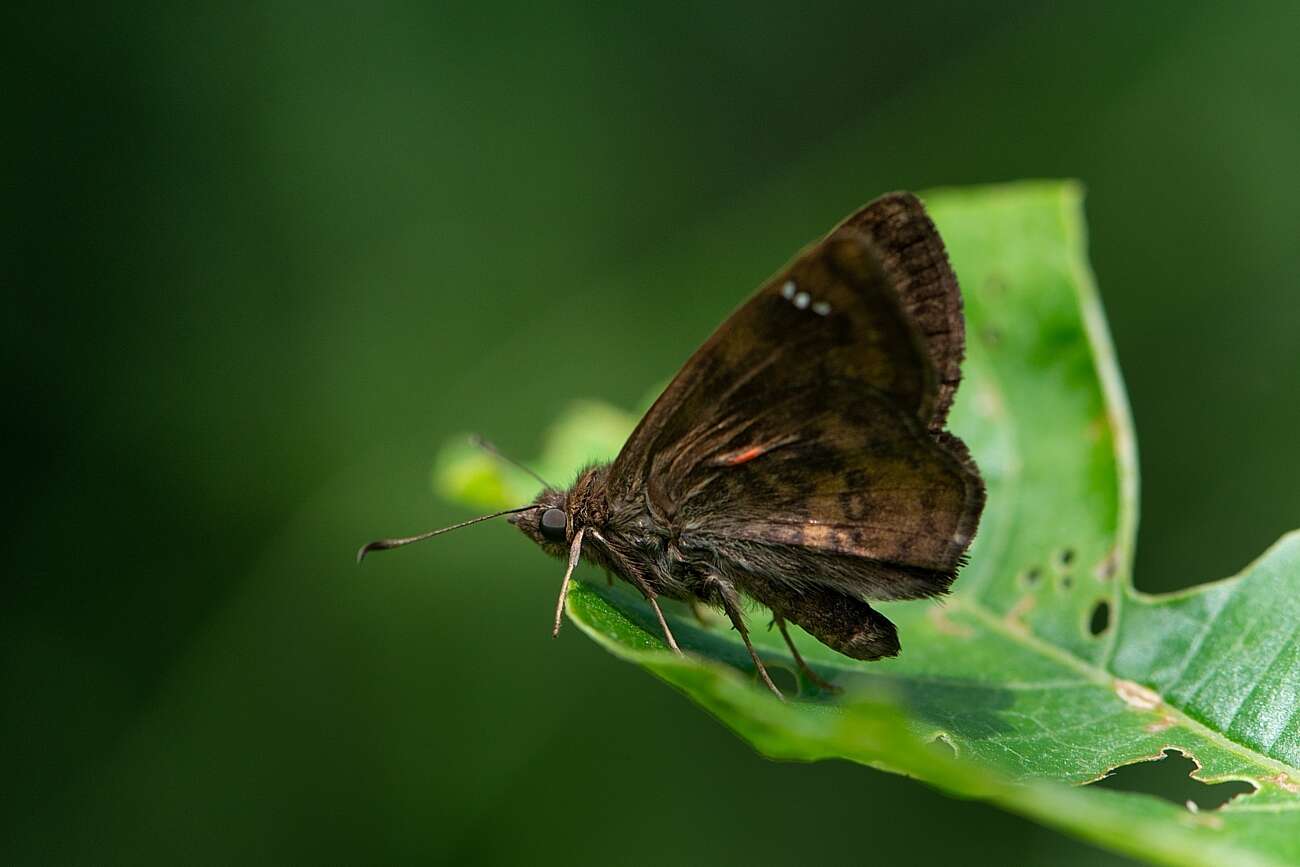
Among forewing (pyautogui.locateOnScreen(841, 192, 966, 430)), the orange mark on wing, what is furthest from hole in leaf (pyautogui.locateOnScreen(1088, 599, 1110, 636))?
the orange mark on wing

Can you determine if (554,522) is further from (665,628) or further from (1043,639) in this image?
(1043,639)

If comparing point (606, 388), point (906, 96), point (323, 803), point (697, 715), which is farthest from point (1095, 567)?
point (906, 96)

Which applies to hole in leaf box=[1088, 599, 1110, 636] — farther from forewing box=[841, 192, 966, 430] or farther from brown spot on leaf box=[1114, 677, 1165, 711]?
forewing box=[841, 192, 966, 430]

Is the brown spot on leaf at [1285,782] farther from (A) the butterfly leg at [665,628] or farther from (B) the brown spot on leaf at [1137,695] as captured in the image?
(A) the butterfly leg at [665,628]

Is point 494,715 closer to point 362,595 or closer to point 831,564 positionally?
point 362,595

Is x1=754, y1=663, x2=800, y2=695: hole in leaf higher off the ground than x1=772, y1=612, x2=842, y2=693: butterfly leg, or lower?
lower

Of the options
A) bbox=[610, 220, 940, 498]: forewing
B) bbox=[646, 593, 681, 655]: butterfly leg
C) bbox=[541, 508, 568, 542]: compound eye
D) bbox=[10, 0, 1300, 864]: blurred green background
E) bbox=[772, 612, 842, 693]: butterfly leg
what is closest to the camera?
bbox=[610, 220, 940, 498]: forewing

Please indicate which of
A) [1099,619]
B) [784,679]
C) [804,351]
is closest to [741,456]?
[804,351]
